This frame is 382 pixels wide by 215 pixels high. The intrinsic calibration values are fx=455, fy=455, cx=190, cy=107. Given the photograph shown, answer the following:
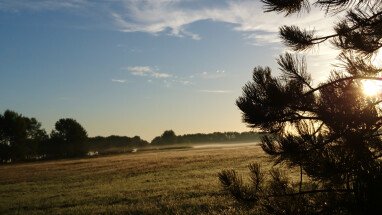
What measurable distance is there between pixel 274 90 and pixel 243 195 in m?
1.76

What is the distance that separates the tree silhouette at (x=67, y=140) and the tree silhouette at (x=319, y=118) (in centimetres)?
11877

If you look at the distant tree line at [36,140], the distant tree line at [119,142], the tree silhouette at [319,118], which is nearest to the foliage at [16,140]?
the distant tree line at [36,140]

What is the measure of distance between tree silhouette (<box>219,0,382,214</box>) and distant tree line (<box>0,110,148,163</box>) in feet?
362

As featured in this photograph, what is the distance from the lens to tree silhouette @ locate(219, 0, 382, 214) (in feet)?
19.7

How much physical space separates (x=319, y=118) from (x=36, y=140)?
125 meters

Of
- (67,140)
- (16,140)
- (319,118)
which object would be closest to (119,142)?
(67,140)

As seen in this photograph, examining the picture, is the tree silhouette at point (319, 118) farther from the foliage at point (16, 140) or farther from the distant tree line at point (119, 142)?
the distant tree line at point (119, 142)

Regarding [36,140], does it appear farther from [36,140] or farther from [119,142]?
[119,142]

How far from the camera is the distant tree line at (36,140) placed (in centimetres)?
11131

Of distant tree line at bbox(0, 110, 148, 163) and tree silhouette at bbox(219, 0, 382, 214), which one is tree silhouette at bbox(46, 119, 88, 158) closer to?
distant tree line at bbox(0, 110, 148, 163)

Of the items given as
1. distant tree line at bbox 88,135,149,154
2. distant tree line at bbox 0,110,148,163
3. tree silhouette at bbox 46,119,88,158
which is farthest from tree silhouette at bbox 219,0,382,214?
distant tree line at bbox 88,135,149,154

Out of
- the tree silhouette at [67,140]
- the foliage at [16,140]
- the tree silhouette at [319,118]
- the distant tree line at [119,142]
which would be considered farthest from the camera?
the distant tree line at [119,142]

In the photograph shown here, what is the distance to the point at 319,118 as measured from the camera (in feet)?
20.8

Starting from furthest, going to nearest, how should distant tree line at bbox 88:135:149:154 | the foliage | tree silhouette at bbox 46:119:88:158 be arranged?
distant tree line at bbox 88:135:149:154 < tree silhouette at bbox 46:119:88:158 < the foliage
